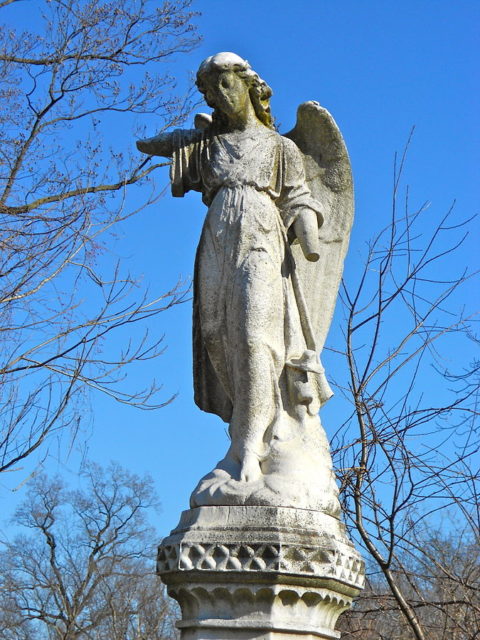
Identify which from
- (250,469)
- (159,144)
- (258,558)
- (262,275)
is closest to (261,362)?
(262,275)

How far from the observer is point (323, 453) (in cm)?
476

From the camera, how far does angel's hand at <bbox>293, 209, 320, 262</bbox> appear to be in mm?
5082

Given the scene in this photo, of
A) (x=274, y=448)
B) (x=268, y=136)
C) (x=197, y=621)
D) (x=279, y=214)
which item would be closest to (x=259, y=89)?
(x=268, y=136)

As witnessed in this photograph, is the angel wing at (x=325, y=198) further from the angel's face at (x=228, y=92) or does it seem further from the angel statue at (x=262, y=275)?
the angel's face at (x=228, y=92)

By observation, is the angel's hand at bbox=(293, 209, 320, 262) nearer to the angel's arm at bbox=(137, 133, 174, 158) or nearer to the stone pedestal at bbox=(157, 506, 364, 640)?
the angel's arm at bbox=(137, 133, 174, 158)

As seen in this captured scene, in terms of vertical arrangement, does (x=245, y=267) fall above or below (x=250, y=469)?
above

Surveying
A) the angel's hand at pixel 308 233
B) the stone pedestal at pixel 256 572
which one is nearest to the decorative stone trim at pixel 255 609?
the stone pedestal at pixel 256 572

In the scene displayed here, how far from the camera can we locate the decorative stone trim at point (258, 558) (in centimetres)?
414

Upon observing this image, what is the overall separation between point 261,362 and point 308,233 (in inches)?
31.4

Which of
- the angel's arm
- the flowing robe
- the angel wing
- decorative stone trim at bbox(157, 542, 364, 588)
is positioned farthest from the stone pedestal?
the angel's arm

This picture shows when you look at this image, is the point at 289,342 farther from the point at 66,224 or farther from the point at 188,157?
the point at 66,224

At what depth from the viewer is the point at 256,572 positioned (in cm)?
413

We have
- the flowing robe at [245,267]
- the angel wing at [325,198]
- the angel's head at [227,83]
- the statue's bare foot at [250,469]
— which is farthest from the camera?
the angel wing at [325,198]

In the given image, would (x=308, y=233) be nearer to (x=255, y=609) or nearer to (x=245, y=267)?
(x=245, y=267)
